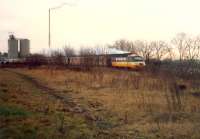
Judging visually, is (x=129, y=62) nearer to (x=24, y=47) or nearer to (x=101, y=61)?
(x=101, y=61)

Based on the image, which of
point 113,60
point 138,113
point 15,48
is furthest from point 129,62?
point 15,48

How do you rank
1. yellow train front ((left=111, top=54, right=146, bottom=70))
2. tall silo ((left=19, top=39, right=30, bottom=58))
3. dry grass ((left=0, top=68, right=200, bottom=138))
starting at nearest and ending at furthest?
dry grass ((left=0, top=68, right=200, bottom=138)), yellow train front ((left=111, top=54, right=146, bottom=70)), tall silo ((left=19, top=39, right=30, bottom=58))

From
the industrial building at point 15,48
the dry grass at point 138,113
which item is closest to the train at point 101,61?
the dry grass at point 138,113

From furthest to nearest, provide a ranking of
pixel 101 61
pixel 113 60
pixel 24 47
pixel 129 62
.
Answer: pixel 24 47 → pixel 113 60 → pixel 101 61 → pixel 129 62

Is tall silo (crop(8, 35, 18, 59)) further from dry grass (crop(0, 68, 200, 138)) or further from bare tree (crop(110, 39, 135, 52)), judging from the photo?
dry grass (crop(0, 68, 200, 138))

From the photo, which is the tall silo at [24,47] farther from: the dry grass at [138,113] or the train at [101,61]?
the dry grass at [138,113]

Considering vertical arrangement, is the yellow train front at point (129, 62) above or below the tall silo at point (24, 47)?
below

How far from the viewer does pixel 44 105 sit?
10.5 meters

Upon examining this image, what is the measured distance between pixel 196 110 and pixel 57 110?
4744mm

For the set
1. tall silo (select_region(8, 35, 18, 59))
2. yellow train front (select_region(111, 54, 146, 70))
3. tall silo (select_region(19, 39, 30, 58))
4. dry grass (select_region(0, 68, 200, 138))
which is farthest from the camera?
tall silo (select_region(19, 39, 30, 58))

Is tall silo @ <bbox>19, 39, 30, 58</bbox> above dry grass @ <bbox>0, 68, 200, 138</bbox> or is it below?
above

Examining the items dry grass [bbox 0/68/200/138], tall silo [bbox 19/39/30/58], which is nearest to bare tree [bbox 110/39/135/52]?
tall silo [bbox 19/39/30/58]

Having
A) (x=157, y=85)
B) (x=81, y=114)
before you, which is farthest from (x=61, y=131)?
(x=157, y=85)

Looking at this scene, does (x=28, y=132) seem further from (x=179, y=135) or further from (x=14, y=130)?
(x=179, y=135)
